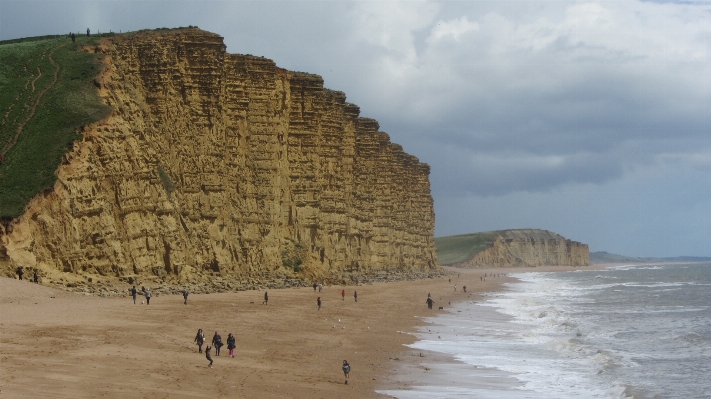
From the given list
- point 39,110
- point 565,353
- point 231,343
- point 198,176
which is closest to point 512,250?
point 198,176

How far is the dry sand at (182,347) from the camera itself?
1567 centimetres

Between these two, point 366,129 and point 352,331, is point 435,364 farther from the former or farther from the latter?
point 366,129

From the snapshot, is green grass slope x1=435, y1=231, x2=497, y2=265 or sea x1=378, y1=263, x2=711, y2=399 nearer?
sea x1=378, y1=263, x2=711, y2=399

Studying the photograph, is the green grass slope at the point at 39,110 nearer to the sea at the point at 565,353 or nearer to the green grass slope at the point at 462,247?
the sea at the point at 565,353

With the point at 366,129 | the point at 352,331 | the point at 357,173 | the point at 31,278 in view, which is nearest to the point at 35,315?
the point at 31,278

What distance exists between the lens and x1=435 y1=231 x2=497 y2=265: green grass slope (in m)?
158

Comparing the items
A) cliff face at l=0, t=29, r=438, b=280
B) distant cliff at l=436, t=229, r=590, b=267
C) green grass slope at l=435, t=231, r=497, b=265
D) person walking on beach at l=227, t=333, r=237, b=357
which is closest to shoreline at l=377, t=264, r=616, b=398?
person walking on beach at l=227, t=333, r=237, b=357

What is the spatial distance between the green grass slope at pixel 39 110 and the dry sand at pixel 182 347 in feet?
20.4

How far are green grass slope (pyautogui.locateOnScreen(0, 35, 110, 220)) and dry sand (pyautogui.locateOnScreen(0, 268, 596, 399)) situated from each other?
20.4ft

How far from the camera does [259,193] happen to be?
47.8m

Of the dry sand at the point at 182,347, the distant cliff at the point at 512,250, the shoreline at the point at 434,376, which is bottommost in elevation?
the shoreline at the point at 434,376

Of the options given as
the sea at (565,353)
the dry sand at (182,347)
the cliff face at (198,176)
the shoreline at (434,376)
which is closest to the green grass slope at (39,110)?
the cliff face at (198,176)

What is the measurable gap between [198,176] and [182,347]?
2300cm

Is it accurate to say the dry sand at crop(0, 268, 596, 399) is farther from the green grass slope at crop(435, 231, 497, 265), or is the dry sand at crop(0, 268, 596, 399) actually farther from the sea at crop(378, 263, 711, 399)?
the green grass slope at crop(435, 231, 497, 265)
